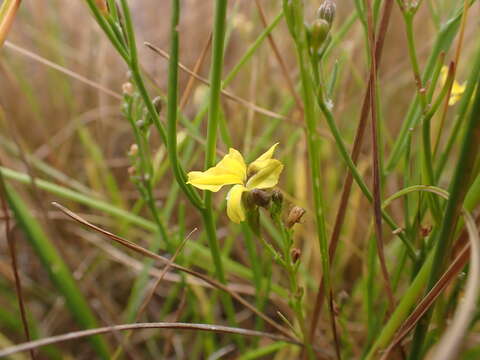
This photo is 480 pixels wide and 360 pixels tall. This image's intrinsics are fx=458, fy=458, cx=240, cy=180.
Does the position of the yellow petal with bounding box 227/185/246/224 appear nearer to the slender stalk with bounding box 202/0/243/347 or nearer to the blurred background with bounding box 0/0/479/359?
the slender stalk with bounding box 202/0/243/347

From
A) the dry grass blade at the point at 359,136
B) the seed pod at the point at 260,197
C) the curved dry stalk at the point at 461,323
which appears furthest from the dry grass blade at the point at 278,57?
Result: the curved dry stalk at the point at 461,323

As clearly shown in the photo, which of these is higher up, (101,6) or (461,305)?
(101,6)

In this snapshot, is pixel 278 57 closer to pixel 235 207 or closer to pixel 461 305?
pixel 235 207

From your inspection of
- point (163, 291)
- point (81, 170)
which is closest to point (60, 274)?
point (163, 291)

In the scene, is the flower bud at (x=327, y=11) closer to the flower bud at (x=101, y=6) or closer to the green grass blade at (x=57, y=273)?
the flower bud at (x=101, y=6)

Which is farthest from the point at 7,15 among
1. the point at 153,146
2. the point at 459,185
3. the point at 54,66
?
the point at 153,146
